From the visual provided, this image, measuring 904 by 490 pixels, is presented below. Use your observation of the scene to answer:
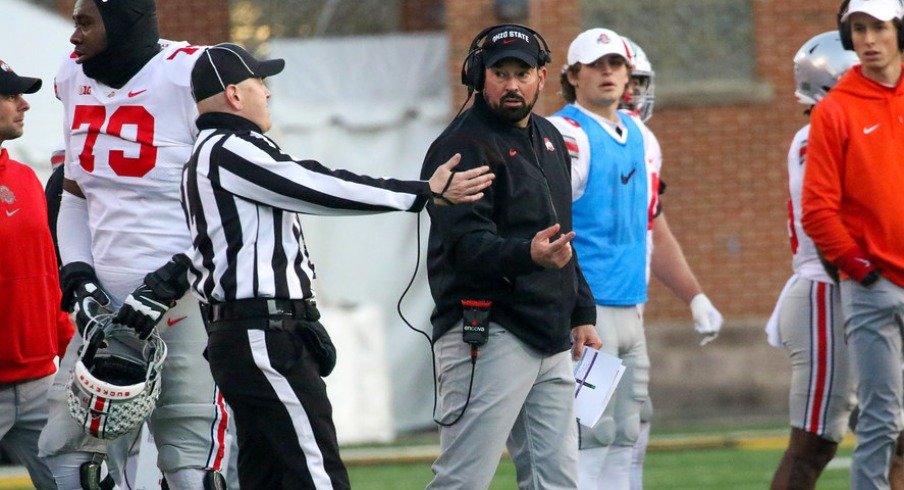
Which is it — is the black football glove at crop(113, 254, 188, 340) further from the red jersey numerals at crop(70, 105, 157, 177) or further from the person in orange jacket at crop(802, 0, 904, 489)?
the person in orange jacket at crop(802, 0, 904, 489)

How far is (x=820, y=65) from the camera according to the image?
767cm

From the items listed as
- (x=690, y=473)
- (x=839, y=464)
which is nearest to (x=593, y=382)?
(x=690, y=473)

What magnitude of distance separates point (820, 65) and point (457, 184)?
10.3 feet

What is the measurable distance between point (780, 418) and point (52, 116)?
21.2 ft

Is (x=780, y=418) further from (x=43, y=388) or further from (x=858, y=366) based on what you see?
(x=43, y=388)

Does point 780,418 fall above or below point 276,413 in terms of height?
below

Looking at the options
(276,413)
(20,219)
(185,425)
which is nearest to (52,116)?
(20,219)

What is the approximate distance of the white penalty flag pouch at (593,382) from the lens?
6.21 m

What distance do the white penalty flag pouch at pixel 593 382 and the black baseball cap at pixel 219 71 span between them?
1768mm

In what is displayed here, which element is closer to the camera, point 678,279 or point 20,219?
point 20,219

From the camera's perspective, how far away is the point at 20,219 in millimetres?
6527

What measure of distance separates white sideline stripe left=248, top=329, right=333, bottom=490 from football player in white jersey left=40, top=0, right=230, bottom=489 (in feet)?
2.75

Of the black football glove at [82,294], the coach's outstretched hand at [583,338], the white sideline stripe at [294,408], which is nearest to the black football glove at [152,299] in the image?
the black football glove at [82,294]

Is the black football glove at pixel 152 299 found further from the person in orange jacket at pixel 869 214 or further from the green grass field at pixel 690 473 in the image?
the green grass field at pixel 690 473
